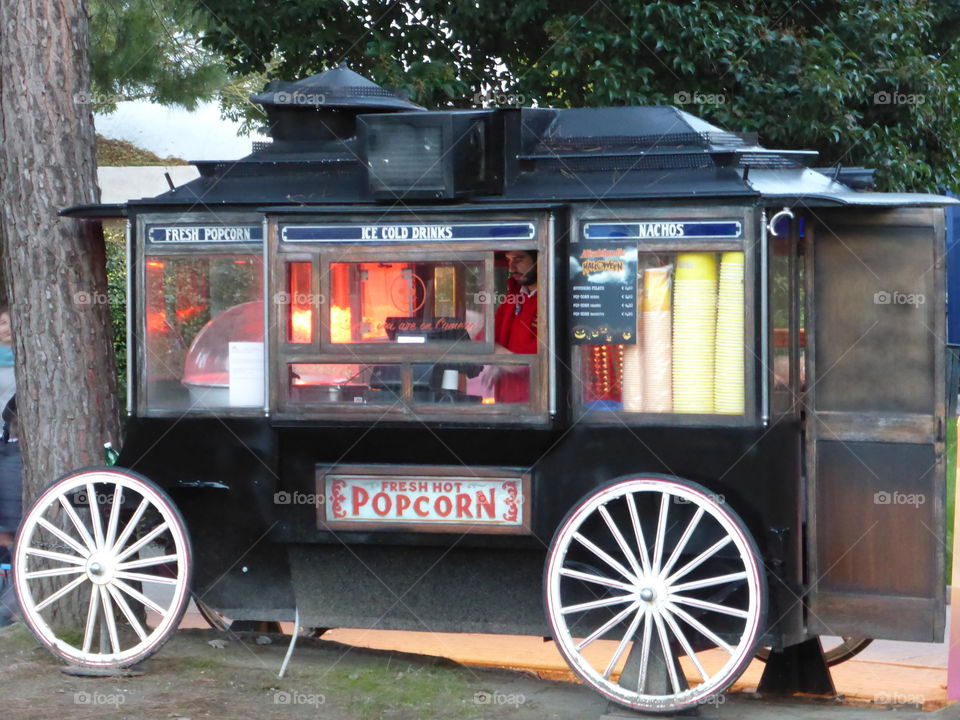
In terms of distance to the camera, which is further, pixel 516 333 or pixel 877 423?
pixel 516 333

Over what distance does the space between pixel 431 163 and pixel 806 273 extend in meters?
1.55

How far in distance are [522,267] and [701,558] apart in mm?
1366

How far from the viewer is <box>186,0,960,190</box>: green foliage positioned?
363 inches

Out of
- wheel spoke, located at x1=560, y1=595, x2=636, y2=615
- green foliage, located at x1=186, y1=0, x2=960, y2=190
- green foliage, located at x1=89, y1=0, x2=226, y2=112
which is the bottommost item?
wheel spoke, located at x1=560, y1=595, x2=636, y2=615

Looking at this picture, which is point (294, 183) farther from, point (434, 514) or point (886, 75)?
point (886, 75)

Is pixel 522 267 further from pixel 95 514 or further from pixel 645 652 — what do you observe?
pixel 95 514

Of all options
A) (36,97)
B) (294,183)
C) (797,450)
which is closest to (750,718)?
(797,450)

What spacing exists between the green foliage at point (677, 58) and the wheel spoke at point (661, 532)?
14.8 ft

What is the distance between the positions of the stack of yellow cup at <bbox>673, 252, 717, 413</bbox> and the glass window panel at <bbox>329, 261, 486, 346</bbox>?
Answer: 797mm

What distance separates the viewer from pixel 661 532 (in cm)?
521

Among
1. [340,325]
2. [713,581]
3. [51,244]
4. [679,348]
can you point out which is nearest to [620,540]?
[713,581]

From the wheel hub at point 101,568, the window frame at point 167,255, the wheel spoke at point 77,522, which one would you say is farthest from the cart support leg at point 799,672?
the wheel spoke at point 77,522

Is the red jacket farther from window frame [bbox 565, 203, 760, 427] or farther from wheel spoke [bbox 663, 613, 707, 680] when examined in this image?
wheel spoke [bbox 663, 613, 707, 680]

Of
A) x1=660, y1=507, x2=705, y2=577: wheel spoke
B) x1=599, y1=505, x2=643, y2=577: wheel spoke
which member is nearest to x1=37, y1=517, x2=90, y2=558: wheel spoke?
x1=599, y1=505, x2=643, y2=577: wheel spoke
